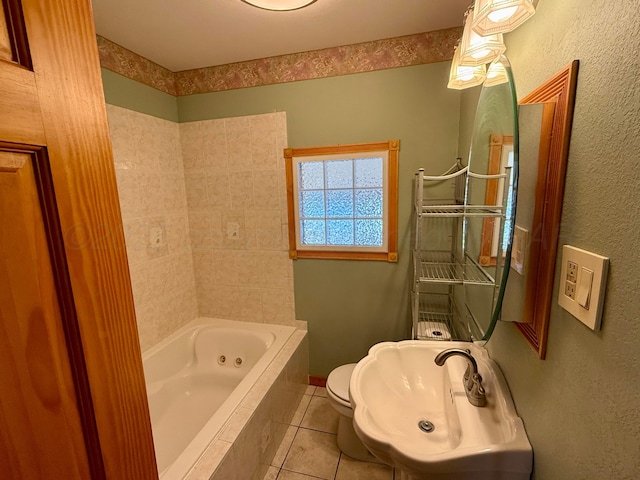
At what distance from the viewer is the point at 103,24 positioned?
5.01 ft

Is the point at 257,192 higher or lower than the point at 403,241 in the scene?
higher

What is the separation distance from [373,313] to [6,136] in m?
1.99

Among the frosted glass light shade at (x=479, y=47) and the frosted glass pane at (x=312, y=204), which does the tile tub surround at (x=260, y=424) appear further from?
the frosted glass light shade at (x=479, y=47)

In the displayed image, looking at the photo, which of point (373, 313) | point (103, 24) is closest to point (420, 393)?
point (373, 313)

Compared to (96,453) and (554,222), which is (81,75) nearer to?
(96,453)

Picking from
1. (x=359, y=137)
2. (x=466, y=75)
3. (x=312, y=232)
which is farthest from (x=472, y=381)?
(x=359, y=137)

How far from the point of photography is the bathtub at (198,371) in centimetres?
172

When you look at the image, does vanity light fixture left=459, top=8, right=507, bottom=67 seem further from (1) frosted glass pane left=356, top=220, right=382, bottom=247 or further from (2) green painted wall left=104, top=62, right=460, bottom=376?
(1) frosted glass pane left=356, top=220, right=382, bottom=247

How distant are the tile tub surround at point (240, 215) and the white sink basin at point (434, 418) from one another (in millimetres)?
1196

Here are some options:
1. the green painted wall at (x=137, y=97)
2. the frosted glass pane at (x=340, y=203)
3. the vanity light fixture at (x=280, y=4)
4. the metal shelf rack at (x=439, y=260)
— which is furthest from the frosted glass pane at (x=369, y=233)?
the green painted wall at (x=137, y=97)

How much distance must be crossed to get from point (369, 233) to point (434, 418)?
1191 millimetres

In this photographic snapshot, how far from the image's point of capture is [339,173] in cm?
197

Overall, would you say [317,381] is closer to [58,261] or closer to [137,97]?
[58,261]

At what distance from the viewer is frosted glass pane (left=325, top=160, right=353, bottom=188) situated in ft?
6.41
